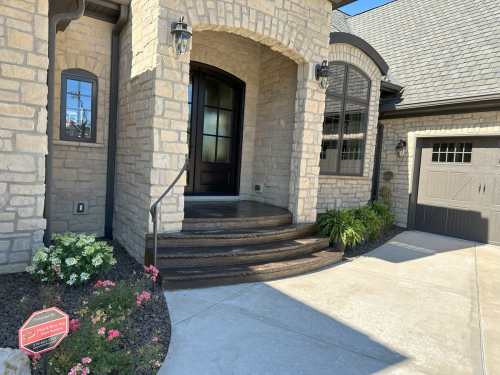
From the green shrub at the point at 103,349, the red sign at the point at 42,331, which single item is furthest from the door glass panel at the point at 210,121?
the red sign at the point at 42,331

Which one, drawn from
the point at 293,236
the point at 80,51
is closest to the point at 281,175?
the point at 293,236

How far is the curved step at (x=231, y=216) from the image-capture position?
472 centimetres

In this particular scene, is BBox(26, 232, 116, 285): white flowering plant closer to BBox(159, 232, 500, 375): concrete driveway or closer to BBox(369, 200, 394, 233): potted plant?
BBox(159, 232, 500, 375): concrete driveway

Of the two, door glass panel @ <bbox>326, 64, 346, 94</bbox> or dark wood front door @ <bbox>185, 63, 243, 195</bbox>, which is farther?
door glass panel @ <bbox>326, 64, 346, 94</bbox>

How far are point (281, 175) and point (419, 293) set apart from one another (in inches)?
118

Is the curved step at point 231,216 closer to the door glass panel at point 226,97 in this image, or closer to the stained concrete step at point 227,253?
the stained concrete step at point 227,253

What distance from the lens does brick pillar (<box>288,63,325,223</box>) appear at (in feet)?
18.2

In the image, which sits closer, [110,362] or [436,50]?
[110,362]

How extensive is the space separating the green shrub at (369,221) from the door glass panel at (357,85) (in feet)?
8.43

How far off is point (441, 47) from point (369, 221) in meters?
5.29

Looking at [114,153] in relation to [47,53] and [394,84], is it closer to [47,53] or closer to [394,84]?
[47,53]

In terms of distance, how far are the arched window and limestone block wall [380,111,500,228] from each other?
1.40 metres

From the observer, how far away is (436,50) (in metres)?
8.43

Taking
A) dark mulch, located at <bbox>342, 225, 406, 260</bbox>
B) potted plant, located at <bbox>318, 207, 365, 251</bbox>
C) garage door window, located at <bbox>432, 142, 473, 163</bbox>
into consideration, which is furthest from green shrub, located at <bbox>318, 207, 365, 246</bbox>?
garage door window, located at <bbox>432, 142, 473, 163</bbox>
